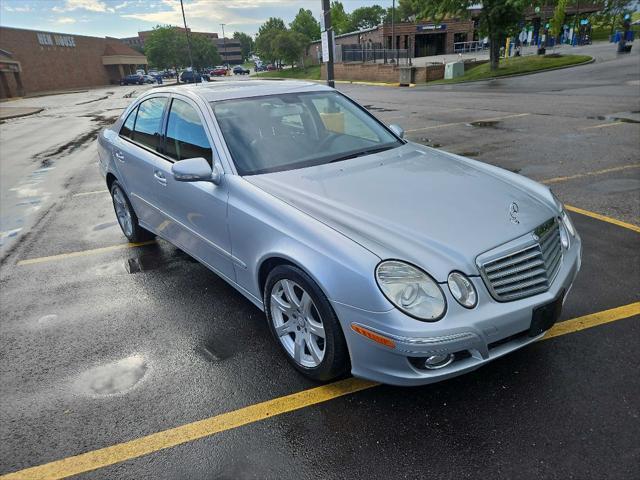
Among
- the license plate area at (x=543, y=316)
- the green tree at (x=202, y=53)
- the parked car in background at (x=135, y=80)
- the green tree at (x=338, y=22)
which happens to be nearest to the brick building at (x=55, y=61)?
the parked car in background at (x=135, y=80)

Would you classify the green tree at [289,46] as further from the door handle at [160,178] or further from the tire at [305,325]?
the tire at [305,325]

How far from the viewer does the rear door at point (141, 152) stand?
4.30 meters

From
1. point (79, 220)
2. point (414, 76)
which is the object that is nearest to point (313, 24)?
point (414, 76)

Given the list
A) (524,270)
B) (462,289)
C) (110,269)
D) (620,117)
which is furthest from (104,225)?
(620,117)

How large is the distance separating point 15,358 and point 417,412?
284 cm

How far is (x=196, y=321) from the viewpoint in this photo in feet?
12.4

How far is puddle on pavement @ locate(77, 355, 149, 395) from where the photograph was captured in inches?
120

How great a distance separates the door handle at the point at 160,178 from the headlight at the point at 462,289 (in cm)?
264

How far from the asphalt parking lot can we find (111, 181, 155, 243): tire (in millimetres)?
180

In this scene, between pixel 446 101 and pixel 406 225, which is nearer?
pixel 406 225

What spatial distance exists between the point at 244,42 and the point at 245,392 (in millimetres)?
177021

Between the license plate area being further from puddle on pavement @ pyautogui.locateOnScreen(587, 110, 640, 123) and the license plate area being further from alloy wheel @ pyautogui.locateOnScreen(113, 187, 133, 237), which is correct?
puddle on pavement @ pyautogui.locateOnScreen(587, 110, 640, 123)

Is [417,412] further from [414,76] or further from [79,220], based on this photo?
[414,76]

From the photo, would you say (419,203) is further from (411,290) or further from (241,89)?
(241,89)
